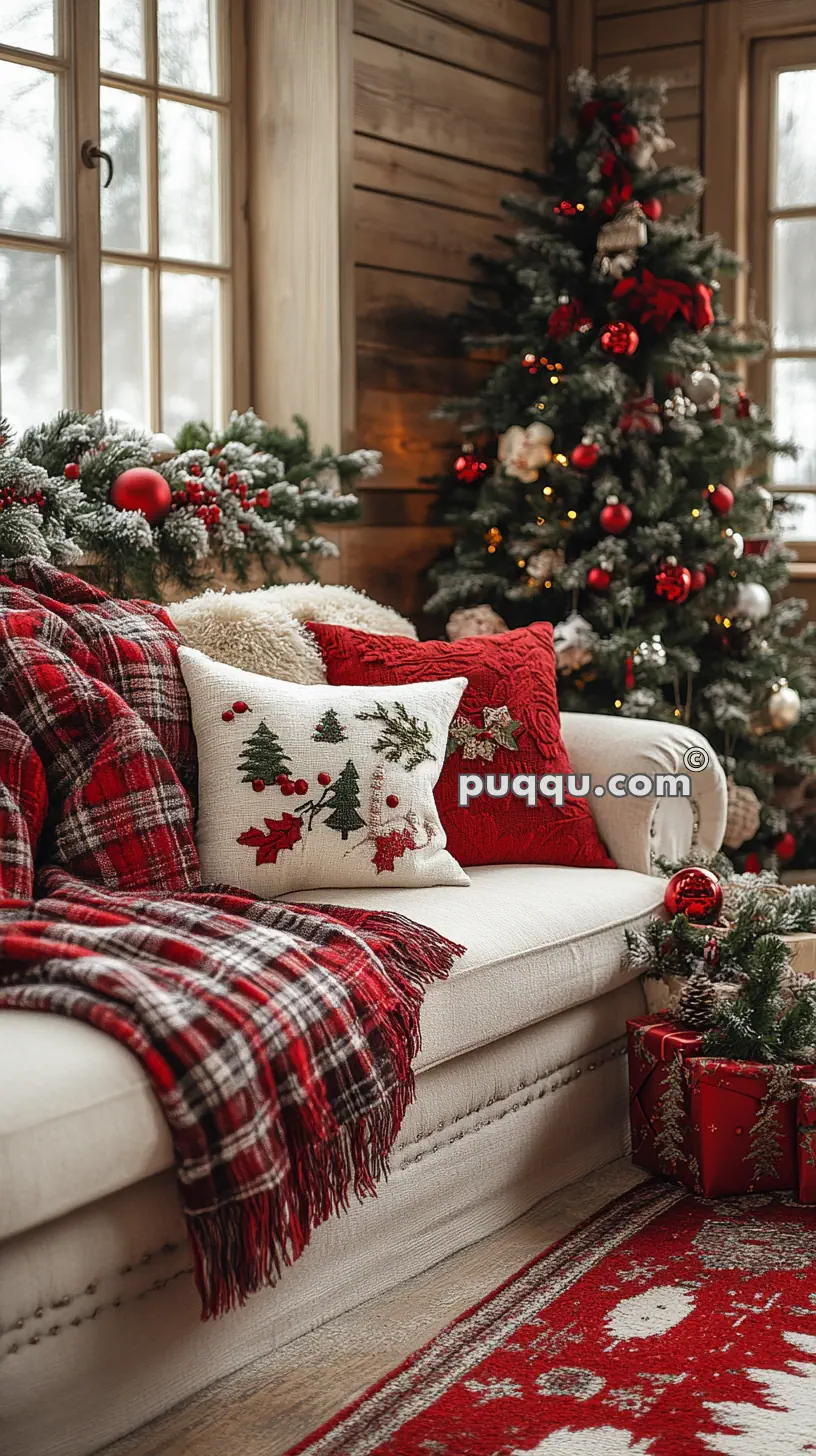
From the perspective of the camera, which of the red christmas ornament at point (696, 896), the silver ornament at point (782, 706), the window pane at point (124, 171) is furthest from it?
the silver ornament at point (782, 706)

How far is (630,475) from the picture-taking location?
376 cm

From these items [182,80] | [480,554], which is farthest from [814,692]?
[182,80]

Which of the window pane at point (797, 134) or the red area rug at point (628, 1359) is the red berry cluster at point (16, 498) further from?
the window pane at point (797, 134)

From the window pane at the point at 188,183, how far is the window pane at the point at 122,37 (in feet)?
0.42

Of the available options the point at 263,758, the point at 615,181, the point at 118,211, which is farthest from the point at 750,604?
the point at 263,758

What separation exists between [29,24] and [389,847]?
2.02 m

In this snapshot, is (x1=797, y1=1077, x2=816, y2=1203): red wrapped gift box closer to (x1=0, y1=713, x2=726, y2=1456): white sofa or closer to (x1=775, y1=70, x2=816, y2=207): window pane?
(x1=0, y1=713, x2=726, y2=1456): white sofa

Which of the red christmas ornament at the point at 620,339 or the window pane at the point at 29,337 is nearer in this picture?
the window pane at the point at 29,337

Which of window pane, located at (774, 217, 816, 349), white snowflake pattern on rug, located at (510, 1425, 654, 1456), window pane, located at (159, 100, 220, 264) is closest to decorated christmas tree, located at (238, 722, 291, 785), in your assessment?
white snowflake pattern on rug, located at (510, 1425, 654, 1456)

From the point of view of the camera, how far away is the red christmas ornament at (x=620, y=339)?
3.67m

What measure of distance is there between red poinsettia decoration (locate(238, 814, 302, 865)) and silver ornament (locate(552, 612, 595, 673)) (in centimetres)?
148

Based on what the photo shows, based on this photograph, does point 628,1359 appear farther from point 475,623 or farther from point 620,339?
point 620,339

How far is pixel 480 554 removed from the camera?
3859 millimetres

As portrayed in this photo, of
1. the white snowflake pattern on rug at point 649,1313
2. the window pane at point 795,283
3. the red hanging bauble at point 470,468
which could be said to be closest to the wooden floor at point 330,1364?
the white snowflake pattern on rug at point 649,1313
